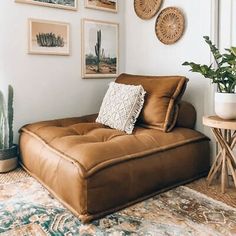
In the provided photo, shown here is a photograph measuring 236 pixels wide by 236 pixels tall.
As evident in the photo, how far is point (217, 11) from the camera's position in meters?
2.40

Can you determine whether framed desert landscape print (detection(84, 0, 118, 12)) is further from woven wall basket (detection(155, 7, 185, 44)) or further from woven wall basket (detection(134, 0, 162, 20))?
woven wall basket (detection(155, 7, 185, 44))

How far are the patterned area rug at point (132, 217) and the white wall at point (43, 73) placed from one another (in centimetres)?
98

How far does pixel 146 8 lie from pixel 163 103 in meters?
1.20

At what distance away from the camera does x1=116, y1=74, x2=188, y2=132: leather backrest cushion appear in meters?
2.32

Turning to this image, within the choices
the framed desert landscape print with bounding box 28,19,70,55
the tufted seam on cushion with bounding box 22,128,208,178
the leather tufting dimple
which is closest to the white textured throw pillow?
the leather tufting dimple

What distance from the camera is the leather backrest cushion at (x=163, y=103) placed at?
91.4 inches

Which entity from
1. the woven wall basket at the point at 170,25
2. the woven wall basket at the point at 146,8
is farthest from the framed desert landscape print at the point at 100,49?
the woven wall basket at the point at 170,25

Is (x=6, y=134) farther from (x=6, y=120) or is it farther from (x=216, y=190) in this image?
(x=216, y=190)

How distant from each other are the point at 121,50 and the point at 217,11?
1200mm

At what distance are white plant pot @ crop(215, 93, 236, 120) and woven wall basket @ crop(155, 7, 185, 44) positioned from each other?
912 millimetres

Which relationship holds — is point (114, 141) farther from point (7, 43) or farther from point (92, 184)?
point (7, 43)

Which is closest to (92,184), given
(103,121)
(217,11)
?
(103,121)

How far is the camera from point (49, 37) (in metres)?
2.73

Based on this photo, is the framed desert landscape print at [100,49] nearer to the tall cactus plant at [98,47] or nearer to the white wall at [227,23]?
the tall cactus plant at [98,47]
